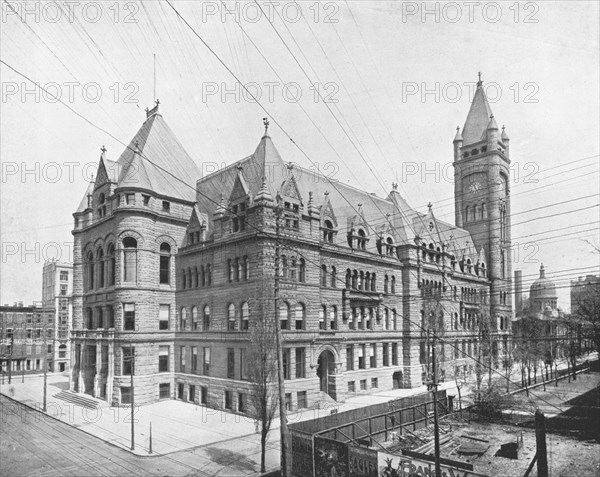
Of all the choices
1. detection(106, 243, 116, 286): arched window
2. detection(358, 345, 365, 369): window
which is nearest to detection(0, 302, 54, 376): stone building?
detection(106, 243, 116, 286): arched window

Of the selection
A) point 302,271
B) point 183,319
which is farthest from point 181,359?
point 302,271

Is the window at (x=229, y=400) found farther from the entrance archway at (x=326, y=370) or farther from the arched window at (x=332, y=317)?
the arched window at (x=332, y=317)

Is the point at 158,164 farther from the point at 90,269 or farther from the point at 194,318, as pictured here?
the point at 194,318

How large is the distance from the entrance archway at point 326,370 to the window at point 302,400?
373 cm

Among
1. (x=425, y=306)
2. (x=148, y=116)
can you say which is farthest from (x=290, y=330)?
(x=148, y=116)

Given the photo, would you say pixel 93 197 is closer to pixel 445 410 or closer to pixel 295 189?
pixel 295 189

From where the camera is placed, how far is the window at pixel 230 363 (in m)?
33.8

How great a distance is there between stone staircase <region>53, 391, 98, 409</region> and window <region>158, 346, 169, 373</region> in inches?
210

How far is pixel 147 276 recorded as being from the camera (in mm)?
37906

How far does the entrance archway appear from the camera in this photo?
121 ft

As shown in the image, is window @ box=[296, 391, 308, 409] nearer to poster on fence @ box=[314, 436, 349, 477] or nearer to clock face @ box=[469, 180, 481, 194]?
poster on fence @ box=[314, 436, 349, 477]

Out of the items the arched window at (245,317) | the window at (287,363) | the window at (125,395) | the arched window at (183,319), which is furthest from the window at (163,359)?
the window at (287,363)

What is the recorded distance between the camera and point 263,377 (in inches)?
893

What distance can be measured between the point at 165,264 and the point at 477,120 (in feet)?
164
